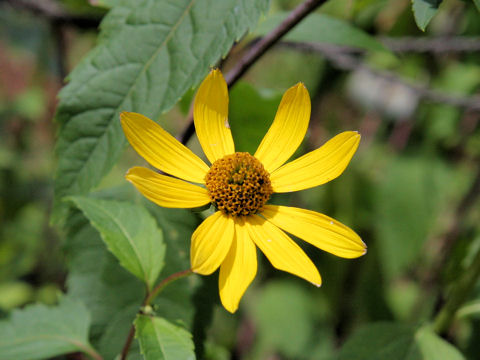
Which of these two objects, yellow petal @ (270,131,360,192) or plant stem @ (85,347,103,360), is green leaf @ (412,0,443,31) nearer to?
yellow petal @ (270,131,360,192)

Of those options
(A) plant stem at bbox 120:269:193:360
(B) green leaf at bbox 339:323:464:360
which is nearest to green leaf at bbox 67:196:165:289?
(A) plant stem at bbox 120:269:193:360

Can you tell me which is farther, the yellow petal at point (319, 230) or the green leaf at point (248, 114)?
the green leaf at point (248, 114)

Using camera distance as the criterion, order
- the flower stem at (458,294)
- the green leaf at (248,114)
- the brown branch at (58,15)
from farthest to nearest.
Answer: the brown branch at (58,15)
the green leaf at (248,114)
the flower stem at (458,294)

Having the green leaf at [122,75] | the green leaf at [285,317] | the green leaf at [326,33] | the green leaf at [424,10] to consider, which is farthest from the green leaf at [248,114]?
the green leaf at [285,317]

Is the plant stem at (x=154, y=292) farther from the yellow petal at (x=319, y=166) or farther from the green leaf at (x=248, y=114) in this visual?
the green leaf at (x=248, y=114)

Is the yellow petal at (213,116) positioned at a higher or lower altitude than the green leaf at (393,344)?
higher

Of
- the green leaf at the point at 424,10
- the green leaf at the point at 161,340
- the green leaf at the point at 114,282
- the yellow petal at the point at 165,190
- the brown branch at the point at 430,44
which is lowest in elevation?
the green leaf at the point at 114,282

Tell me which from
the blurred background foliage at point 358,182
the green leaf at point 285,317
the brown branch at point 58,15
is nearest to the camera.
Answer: the brown branch at point 58,15

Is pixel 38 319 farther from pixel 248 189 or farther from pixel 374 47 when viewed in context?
pixel 374 47
